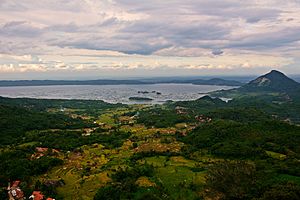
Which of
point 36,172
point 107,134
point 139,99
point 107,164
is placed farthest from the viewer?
point 139,99

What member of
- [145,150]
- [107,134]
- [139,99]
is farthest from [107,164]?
[139,99]

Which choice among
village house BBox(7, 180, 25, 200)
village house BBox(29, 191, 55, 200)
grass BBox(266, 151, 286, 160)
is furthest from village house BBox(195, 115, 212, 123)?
village house BBox(29, 191, 55, 200)

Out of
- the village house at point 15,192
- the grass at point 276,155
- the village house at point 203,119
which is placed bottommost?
the village house at point 15,192

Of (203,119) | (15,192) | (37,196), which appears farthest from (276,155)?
(203,119)

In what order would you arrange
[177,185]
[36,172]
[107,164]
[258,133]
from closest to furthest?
[177,185] → [36,172] → [107,164] → [258,133]

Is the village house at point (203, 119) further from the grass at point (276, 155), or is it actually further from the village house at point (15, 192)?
the village house at point (15, 192)

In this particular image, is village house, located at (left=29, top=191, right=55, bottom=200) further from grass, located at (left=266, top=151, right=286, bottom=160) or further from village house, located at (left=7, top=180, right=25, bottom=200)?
grass, located at (left=266, top=151, right=286, bottom=160)

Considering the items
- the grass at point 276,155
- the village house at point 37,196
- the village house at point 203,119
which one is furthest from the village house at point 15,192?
the village house at point 203,119

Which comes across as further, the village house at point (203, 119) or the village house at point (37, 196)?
the village house at point (203, 119)

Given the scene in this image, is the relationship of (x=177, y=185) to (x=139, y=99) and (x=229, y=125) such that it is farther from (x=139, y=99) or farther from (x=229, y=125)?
(x=139, y=99)

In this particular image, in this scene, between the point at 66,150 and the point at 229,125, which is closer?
the point at 66,150

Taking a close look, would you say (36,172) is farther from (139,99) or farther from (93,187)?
(139,99)
